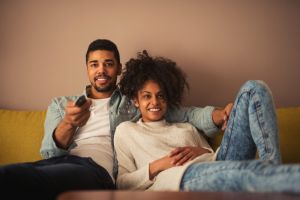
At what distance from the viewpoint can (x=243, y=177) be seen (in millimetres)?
784

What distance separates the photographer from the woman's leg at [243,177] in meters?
0.70

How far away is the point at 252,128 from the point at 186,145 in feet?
1.11

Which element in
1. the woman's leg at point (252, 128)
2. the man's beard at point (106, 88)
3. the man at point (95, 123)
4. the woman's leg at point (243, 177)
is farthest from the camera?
the man's beard at point (106, 88)

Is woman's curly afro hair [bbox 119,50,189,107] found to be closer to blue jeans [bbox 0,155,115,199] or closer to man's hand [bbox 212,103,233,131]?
man's hand [bbox 212,103,233,131]

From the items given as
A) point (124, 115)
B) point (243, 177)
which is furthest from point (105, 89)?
point (243, 177)

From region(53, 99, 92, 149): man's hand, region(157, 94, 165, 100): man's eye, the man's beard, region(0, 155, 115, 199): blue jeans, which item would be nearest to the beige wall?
the man's beard

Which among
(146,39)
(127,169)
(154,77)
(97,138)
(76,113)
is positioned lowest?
(127,169)

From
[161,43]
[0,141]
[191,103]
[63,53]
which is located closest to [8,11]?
[63,53]

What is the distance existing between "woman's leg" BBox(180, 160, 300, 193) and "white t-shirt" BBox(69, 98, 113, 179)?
0.50m

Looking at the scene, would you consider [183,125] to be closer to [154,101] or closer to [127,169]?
[154,101]

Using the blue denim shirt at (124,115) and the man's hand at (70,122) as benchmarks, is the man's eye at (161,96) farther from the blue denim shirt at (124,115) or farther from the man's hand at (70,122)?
the man's hand at (70,122)

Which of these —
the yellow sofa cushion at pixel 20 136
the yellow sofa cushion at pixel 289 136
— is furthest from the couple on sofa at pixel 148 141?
the yellow sofa cushion at pixel 289 136

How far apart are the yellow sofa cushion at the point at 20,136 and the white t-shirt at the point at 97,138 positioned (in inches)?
9.9

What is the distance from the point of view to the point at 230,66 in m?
1.81
